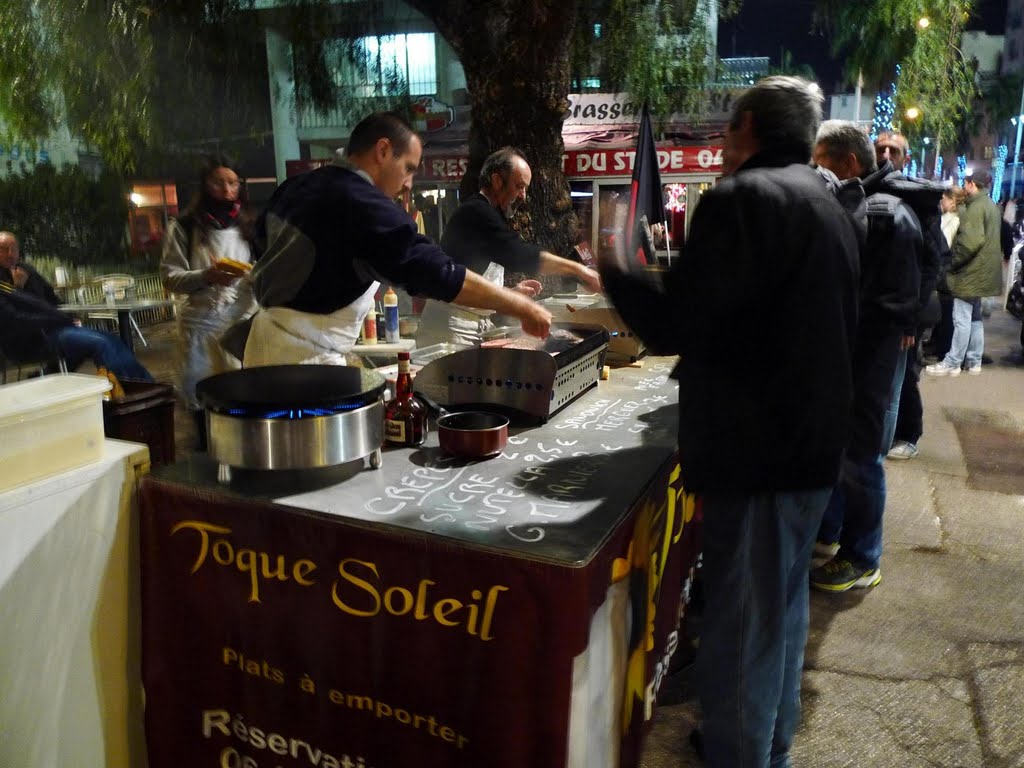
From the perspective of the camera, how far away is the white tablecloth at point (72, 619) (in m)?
1.82

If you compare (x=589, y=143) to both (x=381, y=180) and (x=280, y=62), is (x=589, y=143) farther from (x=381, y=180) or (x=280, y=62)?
(x=381, y=180)

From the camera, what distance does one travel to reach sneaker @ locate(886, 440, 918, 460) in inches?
221

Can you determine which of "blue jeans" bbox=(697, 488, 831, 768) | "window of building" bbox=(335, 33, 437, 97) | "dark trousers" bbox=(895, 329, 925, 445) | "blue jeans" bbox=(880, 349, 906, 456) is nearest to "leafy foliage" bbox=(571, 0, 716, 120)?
"window of building" bbox=(335, 33, 437, 97)

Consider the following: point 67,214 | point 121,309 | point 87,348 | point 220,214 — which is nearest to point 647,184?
point 220,214

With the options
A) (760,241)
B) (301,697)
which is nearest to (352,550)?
(301,697)

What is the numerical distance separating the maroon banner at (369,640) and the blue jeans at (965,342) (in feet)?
24.7

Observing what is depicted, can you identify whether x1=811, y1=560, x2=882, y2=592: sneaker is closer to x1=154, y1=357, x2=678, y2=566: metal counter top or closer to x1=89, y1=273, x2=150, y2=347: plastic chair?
x1=154, y1=357, x2=678, y2=566: metal counter top

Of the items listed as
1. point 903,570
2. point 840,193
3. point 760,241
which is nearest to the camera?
point 760,241

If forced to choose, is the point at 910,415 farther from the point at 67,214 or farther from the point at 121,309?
the point at 67,214

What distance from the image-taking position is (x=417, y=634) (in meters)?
1.74

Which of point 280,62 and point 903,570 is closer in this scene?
point 903,570

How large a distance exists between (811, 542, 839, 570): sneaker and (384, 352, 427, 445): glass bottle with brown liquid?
2.55 m

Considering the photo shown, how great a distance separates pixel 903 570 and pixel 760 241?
293cm

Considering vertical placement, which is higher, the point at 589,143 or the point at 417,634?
the point at 589,143
